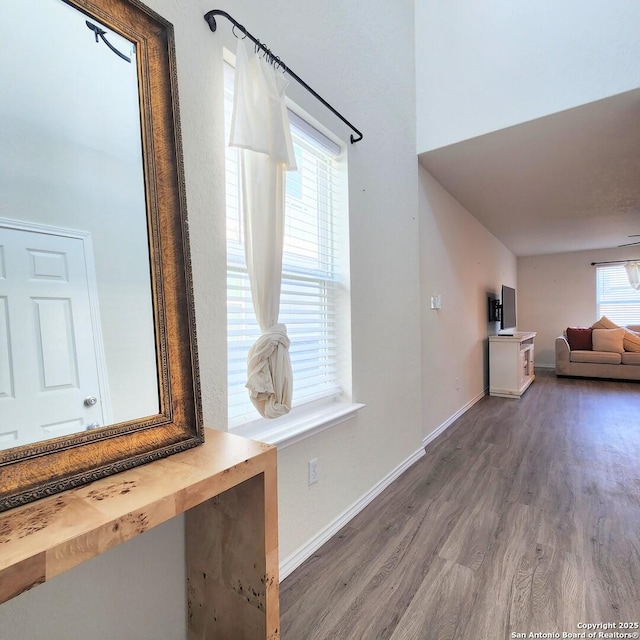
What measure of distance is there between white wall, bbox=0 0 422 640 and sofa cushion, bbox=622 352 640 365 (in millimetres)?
4964

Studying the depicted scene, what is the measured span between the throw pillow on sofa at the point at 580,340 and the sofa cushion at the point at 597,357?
0.76 ft

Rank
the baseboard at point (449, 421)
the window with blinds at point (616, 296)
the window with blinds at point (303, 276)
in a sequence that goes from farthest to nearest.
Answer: the window with blinds at point (616, 296) < the baseboard at point (449, 421) < the window with blinds at point (303, 276)

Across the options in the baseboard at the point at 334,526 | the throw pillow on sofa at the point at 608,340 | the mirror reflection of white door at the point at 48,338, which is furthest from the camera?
the throw pillow on sofa at the point at 608,340

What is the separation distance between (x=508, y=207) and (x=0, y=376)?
15.7 feet

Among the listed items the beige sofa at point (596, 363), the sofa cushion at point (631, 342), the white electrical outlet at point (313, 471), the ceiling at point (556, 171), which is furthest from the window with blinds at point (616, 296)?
the white electrical outlet at point (313, 471)

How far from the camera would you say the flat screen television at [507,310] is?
5.34 meters

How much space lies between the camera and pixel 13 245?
712 mm

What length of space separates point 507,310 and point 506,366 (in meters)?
1.27

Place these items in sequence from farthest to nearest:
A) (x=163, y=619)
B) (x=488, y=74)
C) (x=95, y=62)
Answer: (x=488, y=74)
(x=163, y=619)
(x=95, y=62)

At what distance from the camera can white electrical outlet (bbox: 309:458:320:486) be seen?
1.62m

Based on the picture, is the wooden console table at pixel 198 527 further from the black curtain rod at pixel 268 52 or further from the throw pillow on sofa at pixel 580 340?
the throw pillow on sofa at pixel 580 340

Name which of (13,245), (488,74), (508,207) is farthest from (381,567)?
(508,207)

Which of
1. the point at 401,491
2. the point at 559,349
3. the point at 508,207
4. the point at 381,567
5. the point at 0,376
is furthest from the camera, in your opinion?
the point at 559,349

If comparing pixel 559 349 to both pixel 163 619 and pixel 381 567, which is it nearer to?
pixel 381 567
